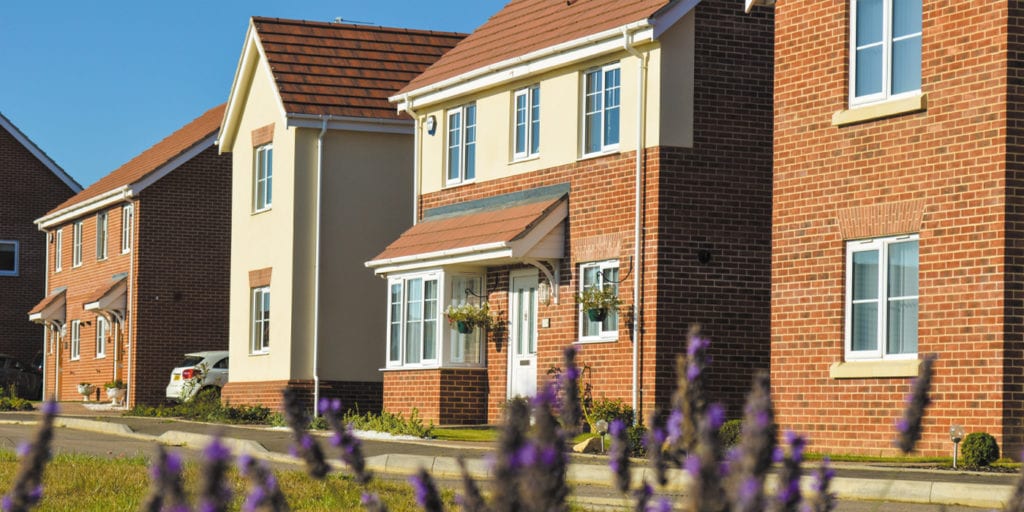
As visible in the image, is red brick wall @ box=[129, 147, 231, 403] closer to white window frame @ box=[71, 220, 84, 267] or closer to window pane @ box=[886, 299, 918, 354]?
white window frame @ box=[71, 220, 84, 267]

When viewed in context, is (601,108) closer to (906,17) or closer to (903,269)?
(906,17)

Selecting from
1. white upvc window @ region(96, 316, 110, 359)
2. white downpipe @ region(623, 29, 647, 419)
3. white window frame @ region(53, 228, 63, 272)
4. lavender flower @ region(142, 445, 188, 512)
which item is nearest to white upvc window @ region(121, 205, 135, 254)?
white upvc window @ region(96, 316, 110, 359)

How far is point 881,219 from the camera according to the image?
18.9 metres

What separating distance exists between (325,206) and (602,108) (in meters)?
8.58

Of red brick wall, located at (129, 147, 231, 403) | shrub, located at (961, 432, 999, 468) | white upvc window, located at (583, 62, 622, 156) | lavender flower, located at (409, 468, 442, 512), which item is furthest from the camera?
red brick wall, located at (129, 147, 231, 403)

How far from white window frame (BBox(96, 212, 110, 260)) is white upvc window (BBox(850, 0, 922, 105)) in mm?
29161

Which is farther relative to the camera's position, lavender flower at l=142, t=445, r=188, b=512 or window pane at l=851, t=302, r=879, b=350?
window pane at l=851, t=302, r=879, b=350

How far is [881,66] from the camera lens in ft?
62.5

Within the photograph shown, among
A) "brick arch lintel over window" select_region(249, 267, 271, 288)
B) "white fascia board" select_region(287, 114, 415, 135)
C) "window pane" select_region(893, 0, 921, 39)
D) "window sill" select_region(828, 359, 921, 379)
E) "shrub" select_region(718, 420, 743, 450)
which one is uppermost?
"white fascia board" select_region(287, 114, 415, 135)

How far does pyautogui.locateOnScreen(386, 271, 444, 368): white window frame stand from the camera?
92.5 ft

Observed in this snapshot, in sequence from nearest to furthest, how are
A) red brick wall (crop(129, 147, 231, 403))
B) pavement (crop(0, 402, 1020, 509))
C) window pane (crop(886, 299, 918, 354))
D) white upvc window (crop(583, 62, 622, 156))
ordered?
1. pavement (crop(0, 402, 1020, 509))
2. window pane (crop(886, 299, 918, 354))
3. white upvc window (crop(583, 62, 622, 156))
4. red brick wall (crop(129, 147, 231, 403))

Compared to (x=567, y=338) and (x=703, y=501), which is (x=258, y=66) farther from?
(x=703, y=501)

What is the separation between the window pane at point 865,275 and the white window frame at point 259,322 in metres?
16.9

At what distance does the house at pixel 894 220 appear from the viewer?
1750 cm
